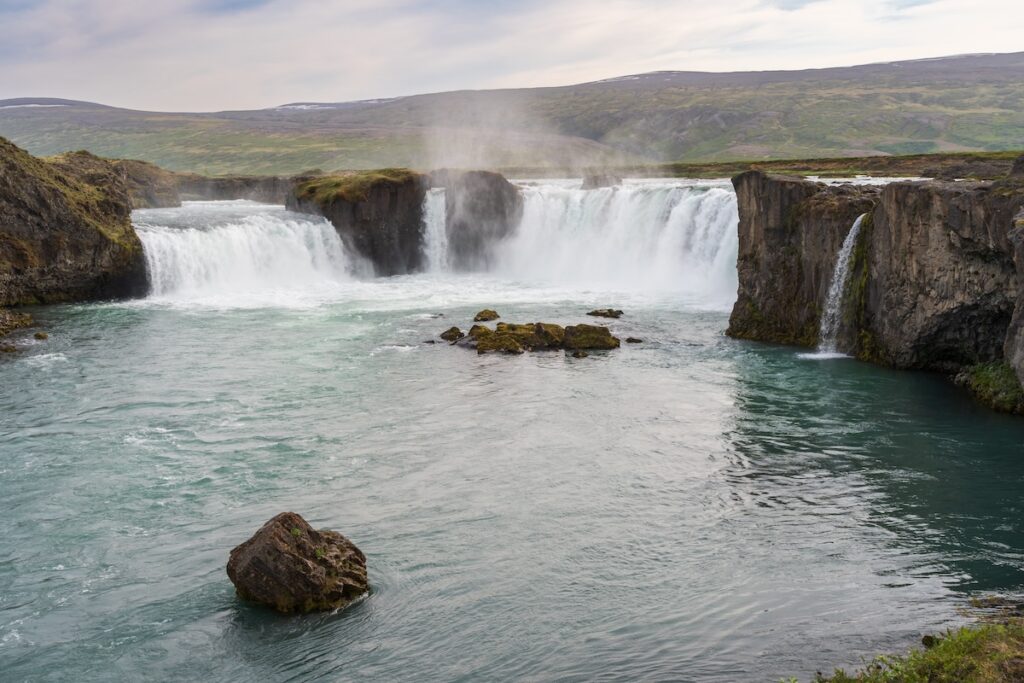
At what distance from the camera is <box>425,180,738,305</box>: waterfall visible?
47.7 metres

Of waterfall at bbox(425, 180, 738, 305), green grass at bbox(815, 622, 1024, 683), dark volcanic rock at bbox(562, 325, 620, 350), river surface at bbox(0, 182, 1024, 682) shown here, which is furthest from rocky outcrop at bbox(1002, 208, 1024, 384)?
waterfall at bbox(425, 180, 738, 305)

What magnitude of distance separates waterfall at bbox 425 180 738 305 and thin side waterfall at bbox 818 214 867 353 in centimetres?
1074

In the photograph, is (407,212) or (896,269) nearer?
(896,269)

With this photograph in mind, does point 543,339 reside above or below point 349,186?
below

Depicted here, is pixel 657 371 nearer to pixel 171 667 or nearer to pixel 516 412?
pixel 516 412

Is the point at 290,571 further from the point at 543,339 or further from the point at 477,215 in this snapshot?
the point at 477,215

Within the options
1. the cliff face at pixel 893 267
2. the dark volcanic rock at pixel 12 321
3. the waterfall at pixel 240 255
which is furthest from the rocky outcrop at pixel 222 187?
the cliff face at pixel 893 267

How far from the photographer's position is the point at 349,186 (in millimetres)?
59656

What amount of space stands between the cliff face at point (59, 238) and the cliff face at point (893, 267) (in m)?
30.9

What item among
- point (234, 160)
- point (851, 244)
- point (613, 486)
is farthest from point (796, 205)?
point (234, 160)

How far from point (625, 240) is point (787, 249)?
20.5 meters

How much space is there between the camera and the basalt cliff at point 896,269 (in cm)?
2598

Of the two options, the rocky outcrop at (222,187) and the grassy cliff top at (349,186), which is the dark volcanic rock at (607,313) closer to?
the grassy cliff top at (349,186)

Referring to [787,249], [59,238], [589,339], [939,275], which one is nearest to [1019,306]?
[939,275]
